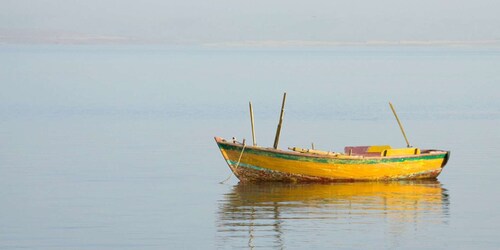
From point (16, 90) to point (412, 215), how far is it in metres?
74.9

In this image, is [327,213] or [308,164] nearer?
[327,213]

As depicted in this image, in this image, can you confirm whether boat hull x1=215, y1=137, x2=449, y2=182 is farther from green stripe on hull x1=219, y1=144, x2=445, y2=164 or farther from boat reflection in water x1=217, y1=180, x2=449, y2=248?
boat reflection in water x1=217, y1=180, x2=449, y2=248

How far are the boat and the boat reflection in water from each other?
28 centimetres

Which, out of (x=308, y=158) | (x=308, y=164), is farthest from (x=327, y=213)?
(x=308, y=164)

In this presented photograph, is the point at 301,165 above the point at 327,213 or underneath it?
above

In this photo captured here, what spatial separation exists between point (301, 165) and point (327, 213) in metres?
5.26

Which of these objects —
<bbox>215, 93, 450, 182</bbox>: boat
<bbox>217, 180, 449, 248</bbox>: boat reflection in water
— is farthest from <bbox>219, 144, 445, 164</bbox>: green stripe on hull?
<bbox>217, 180, 449, 248</bbox>: boat reflection in water

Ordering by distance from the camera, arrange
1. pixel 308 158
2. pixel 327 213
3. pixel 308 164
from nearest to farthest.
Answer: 1. pixel 327 213
2. pixel 308 158
3. pixel 308 164

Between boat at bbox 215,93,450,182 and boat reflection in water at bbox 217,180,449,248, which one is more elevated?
boat at bbox 215,93,450,182

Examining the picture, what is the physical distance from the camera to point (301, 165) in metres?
37.8

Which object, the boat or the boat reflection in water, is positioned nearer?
the boat reflection in water

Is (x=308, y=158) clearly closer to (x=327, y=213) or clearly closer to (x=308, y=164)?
(x=308, y=164)

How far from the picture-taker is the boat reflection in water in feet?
95.5

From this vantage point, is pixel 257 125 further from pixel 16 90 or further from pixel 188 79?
pixel 188 79
